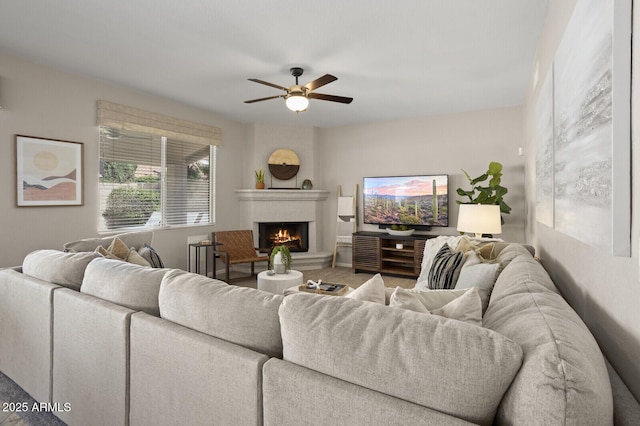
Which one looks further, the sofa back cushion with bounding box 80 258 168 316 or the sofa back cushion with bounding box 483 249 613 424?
the sofa back cushion with bounding box 80 258 168 316

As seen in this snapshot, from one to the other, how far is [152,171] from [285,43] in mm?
2800

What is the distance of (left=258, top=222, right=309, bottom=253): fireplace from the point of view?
6219 millimetres

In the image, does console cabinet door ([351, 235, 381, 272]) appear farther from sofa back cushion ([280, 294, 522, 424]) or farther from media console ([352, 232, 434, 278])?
sofa back cushion ([280, 294, 522, 424])

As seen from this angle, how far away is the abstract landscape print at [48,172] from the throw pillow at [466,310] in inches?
160

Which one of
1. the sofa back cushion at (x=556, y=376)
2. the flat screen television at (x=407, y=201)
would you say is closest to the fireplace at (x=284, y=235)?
the flat screen television at (x=407, y=201)

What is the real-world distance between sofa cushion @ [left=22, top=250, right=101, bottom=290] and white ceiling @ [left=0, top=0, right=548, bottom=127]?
177 cm

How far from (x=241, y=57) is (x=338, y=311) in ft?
9.90

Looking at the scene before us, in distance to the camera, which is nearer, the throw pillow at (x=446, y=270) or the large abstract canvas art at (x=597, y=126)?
Answer: the large abstract canvas art at (x=597, y=126)

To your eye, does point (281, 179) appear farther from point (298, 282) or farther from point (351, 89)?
point (298, 282)

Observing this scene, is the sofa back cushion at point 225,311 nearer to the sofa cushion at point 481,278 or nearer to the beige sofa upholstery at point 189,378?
the beige sofa upholstery at point 189,378

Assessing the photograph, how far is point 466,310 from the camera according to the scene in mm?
1203

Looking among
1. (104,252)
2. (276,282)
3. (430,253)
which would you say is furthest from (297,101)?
(104,252)

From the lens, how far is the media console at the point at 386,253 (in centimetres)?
539

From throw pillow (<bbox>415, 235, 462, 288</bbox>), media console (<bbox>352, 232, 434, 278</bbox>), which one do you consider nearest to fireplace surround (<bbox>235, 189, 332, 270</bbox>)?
media console (<bbox>352, 232, 434, 278</bbox>)
